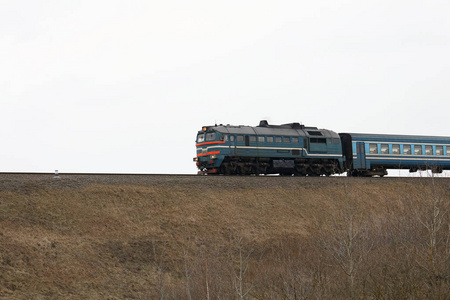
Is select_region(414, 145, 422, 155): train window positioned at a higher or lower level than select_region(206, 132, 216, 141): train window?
lower

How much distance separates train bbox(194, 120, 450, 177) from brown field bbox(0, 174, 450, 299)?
2.41 meters

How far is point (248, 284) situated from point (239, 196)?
31.0 feet

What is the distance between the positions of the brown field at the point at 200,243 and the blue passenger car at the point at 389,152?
8744 mm

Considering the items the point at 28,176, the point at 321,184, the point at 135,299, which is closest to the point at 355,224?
the point at 321,184

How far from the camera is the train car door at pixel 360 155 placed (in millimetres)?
42406

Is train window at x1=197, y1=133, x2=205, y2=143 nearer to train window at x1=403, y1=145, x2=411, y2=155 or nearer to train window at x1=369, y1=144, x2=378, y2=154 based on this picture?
train window at x1=369, y1=144, x2=378, y2=154

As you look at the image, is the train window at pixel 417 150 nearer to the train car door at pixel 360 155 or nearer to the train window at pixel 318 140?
the train car door at pixel 360 155

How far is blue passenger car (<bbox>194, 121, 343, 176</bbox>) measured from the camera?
114 ft

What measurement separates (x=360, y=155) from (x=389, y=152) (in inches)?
113

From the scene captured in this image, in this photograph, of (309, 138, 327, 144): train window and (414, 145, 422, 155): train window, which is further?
(414, 145, 422, 155): train window

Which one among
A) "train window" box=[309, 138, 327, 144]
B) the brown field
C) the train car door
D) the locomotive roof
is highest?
the locomotive roof

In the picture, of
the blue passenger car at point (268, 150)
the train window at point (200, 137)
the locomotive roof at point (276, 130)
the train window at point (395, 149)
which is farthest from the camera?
the train window at point (395, 149)

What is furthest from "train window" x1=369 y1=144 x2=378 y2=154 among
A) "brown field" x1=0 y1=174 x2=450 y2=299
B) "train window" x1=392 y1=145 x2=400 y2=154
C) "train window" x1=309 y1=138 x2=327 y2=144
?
"brown field" x1=0 y1=174 x2=450 y2=299

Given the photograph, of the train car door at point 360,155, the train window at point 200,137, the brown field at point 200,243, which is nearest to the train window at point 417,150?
the train car door at point 360,155
